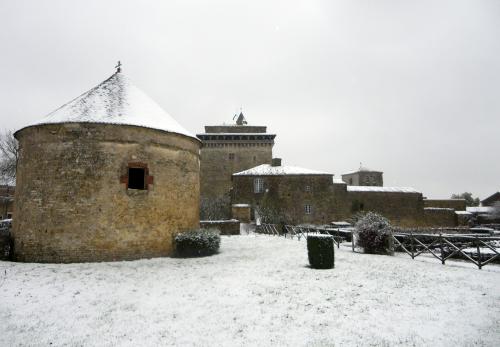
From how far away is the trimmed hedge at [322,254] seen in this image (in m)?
10.7

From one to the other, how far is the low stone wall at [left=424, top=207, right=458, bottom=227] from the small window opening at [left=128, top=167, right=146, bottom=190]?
125 ft

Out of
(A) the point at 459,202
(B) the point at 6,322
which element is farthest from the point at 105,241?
(A) the point at 459,202

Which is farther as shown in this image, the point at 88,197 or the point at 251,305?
the point at 88,197

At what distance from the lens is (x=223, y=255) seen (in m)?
14.3

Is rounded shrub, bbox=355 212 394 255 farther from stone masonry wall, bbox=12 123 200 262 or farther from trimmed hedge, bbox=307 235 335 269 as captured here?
stone masonry wall, bbox=12 123 200 262

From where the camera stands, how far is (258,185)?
36.3m

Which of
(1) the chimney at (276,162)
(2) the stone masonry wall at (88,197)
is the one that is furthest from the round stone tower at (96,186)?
(1) the chimney at (276,162)

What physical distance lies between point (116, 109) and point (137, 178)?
10.3 ft

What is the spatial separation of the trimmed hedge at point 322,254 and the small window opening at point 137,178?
746 cm

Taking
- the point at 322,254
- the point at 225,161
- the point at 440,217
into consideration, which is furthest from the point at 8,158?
the point at 440,217

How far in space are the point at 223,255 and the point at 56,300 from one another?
7.37 m

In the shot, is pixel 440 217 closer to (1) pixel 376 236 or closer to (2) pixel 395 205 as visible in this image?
(2) pixel 395 205

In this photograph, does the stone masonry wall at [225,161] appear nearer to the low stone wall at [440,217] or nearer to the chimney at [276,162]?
the chimney at [276,162]

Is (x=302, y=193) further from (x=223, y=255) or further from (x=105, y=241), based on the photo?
(x=105, y=241)
